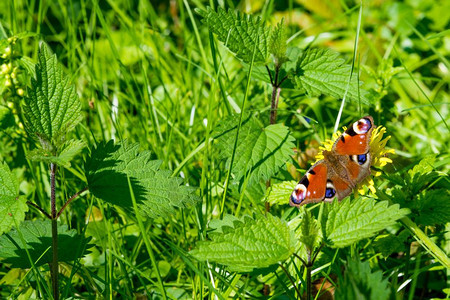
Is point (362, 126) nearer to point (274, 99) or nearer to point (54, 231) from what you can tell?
point (274, 99)

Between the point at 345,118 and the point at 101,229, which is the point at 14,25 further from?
the point at 345,118

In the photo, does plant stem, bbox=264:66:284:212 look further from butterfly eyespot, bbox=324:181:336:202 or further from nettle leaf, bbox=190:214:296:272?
nettle leaf, bbox=190:214:296:272

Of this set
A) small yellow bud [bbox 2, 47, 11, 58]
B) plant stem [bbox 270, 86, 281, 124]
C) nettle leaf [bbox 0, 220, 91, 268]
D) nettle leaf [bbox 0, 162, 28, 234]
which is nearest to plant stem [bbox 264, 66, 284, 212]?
plant stem [bbox 270, 86, 281, 124]

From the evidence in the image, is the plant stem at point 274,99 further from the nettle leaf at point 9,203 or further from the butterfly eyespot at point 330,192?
the nettle leaf at point 9,203

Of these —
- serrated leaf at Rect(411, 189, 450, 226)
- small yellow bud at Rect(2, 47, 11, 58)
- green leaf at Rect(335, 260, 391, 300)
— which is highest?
small yellow bud at Rect(2, 47, 11, 58)

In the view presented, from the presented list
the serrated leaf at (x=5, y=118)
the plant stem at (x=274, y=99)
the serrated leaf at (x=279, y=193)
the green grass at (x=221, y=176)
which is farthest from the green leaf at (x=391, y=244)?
the serrated leaf at (x=5, y=118)

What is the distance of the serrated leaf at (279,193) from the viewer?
1774 millimetres

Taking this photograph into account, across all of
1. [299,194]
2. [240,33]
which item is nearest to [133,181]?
[299,194]

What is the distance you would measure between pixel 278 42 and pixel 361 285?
864 mm

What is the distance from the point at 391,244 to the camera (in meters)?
1.68

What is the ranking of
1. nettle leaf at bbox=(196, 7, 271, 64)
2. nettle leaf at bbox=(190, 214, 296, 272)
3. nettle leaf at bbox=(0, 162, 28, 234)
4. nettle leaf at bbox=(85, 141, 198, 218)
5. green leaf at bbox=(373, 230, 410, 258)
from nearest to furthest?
nettle leaf at bbox=(190, 214, 296, 272)
nettle leaf at bbox=(0, 162, 28, 234)
nettle leaf at bbox=(85, 141, 198, 218)
green leaf at bbox=(373, 230, 410, 258)
nettle leaf at bbox=(196, 7, 271, 64)

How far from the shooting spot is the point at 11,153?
242 cm

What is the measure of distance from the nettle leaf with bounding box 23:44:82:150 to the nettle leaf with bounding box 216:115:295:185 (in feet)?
1.69

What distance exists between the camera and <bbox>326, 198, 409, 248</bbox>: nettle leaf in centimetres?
131
